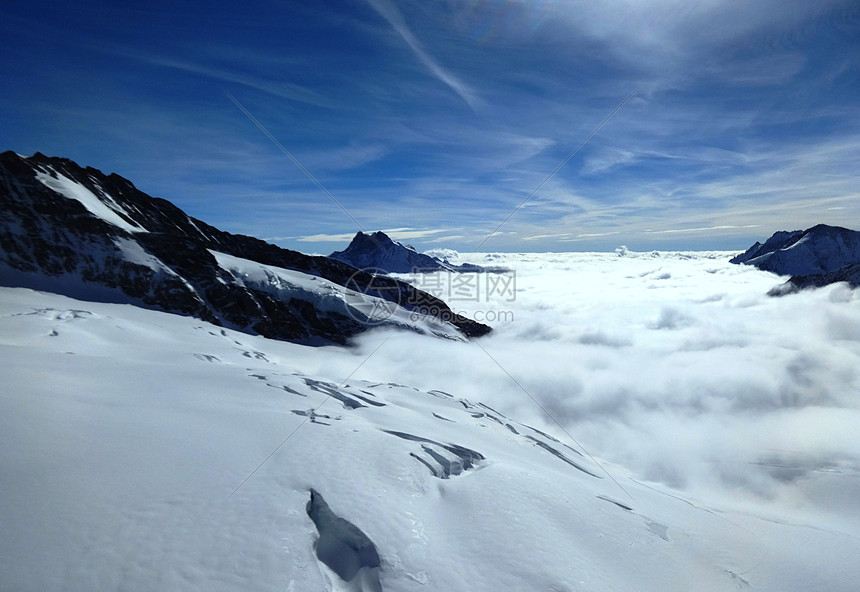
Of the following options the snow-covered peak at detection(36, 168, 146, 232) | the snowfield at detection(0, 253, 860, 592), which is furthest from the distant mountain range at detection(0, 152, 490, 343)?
the snowfield at detection(0, 253, 860, 592)

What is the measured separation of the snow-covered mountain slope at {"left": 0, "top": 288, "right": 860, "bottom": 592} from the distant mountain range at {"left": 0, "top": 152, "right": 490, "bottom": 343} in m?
70.2

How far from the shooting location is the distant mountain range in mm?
78000

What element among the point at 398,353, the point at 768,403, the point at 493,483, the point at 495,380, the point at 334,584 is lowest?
the point at 768,403

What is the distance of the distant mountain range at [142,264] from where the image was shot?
78.0 metres

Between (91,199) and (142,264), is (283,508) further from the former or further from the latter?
(91,199)

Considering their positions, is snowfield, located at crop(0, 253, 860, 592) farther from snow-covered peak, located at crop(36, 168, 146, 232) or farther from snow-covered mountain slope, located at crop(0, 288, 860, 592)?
snow-covered peak, located at crop(36, 168, 146, 232)

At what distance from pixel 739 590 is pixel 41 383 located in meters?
32.1

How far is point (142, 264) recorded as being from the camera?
88.4 meters

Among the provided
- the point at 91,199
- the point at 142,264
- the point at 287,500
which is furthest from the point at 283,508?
the point at 91,199

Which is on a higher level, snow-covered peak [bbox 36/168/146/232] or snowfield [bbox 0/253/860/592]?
snow-covered peak [bbox 36/168/146/232]

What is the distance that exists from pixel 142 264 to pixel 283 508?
10195 centimetres

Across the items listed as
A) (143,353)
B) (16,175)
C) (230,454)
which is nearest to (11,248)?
(16,175)

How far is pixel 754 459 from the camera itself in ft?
396

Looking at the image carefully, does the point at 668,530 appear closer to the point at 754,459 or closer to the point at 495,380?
the point at 495,380
